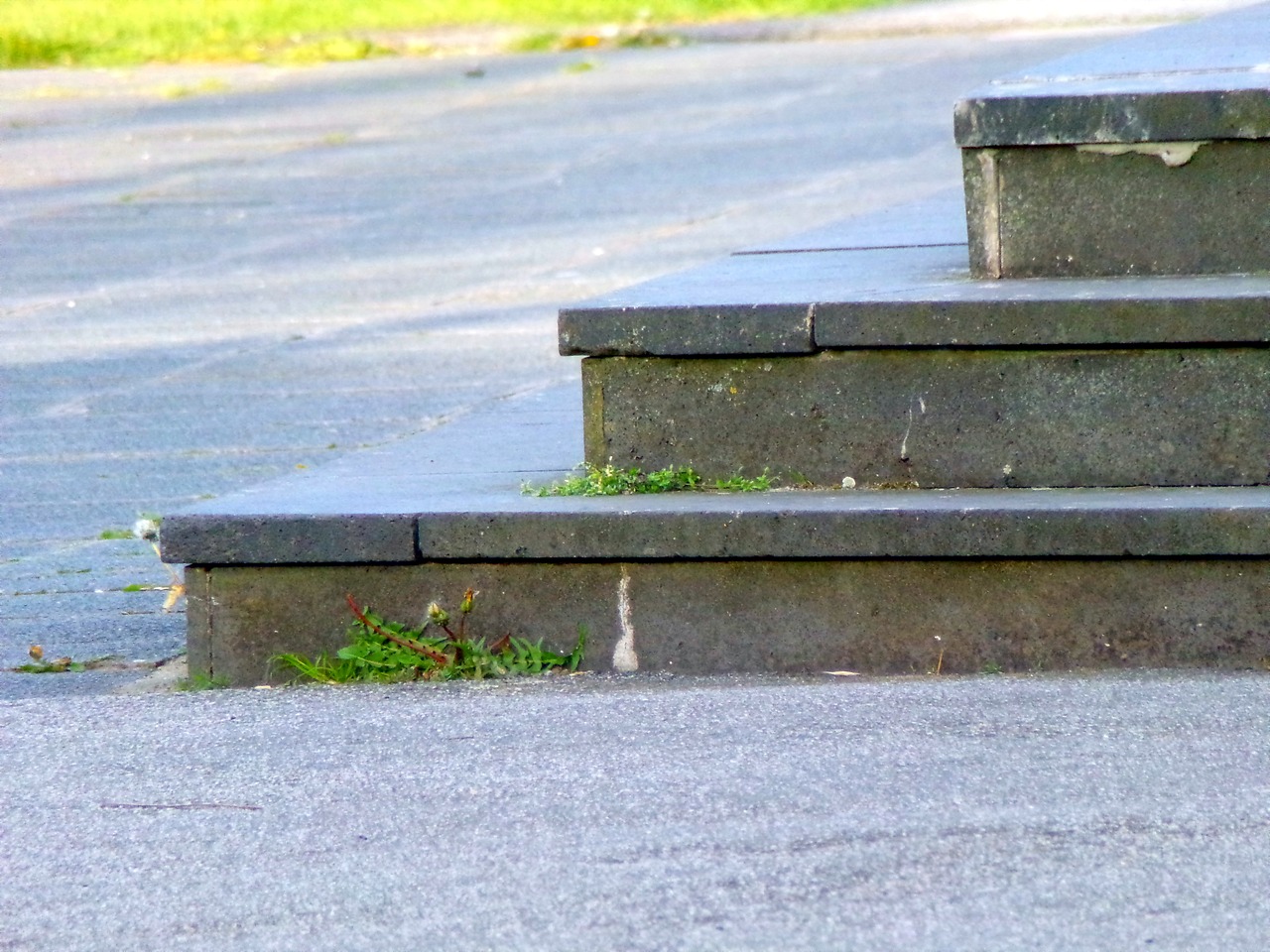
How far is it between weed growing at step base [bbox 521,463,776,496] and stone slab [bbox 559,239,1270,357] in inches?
10.0

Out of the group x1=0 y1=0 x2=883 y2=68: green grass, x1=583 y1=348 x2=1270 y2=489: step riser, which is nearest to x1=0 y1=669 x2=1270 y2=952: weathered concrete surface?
x1=583 y1=348 x2=1270 y2=489: step riser

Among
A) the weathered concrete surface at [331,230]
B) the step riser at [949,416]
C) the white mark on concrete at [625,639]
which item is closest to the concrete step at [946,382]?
the step riser at [949,416]

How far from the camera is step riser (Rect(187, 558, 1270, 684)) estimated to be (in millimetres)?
3744

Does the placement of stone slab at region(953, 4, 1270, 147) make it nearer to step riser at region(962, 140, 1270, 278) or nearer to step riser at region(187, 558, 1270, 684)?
step riser at region(962, 140, 1270, 278)

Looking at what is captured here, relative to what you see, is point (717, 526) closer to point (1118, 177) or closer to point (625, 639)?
point (625, 639)

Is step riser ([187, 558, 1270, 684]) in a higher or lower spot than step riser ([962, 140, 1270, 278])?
lower

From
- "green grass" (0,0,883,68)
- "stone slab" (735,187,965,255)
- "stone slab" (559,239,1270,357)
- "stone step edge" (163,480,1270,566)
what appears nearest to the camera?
"stone step edge" (163,480,1270,566)

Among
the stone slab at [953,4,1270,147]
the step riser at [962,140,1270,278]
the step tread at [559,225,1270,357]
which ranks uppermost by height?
the stone slab at [953,4,1270,147]

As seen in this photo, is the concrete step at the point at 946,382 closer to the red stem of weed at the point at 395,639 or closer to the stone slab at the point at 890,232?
the red stem of weed at the point at 395,639

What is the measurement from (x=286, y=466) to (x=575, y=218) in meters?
6.11

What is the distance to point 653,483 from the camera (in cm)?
411

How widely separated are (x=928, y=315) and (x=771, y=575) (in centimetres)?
61

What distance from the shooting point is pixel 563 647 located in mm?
3955

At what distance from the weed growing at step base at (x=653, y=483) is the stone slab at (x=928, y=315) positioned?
25cm
